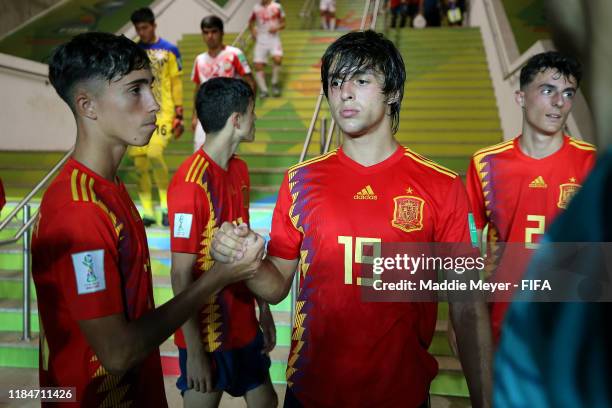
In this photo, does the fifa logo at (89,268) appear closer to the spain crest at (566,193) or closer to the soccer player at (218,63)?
the spain crest at (566,193)

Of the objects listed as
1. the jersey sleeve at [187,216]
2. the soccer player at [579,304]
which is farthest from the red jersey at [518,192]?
the soccer player at [579,304]

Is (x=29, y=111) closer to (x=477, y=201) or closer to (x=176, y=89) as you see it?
(x=176, y=89)

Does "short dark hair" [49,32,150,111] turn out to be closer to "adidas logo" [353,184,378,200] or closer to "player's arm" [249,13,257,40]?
"adidas logo" [353,184,378,200]

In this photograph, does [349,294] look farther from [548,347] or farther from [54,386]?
[548,347]

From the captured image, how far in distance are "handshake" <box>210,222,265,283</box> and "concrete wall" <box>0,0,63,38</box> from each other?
328 inches

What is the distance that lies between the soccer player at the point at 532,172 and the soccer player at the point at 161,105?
3363mm

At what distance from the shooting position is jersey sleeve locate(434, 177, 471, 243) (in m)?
1.69

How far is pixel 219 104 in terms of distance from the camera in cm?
268

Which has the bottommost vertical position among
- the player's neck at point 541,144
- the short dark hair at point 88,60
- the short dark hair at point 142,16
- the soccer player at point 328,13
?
the player's neck at point 541,144

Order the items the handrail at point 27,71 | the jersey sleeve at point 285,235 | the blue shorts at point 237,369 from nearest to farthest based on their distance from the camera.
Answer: the jersey sleeve at point 285,235 < the blue shorts at point 237,369 < the handrail at point 27,71

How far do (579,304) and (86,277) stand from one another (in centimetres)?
121

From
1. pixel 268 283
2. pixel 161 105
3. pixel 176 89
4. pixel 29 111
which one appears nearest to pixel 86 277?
pixel 268 283

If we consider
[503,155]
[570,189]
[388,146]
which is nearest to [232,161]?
[388,146]

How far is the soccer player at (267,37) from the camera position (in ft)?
26.4
